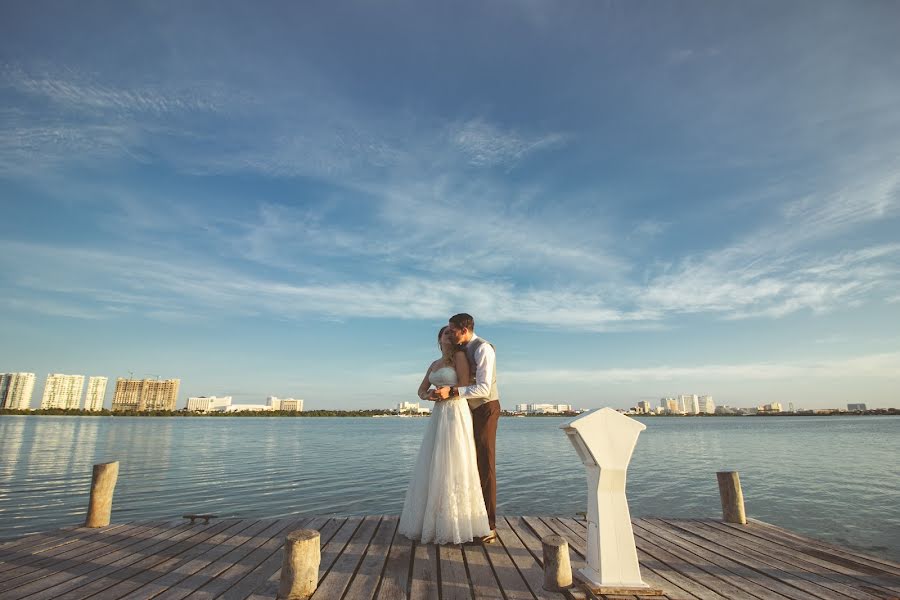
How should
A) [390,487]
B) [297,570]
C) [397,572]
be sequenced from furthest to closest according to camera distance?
[390,487] → [397,572] → [297,570]

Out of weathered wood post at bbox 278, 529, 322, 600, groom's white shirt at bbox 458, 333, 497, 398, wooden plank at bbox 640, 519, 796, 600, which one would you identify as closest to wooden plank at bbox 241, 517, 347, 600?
weathered wood post at bbox 278, 529, 322, 600

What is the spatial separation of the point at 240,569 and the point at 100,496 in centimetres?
355

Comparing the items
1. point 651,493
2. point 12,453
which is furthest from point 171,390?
point 651,493

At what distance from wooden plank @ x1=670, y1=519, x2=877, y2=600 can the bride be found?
3.00m

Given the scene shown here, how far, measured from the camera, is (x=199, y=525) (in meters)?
6.60

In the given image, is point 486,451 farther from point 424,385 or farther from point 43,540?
point 43,540

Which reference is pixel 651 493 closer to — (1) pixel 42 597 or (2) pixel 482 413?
(2) pixel 482 413

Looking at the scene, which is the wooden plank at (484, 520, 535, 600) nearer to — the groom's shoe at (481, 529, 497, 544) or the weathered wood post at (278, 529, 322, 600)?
the groom's shoe at (481, 529, 497, 544)

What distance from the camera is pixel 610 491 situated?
3703mm

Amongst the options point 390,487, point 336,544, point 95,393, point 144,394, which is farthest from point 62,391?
point 336,544

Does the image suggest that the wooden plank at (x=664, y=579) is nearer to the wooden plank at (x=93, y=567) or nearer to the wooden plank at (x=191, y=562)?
the wooden plank at (x=191, y=562)

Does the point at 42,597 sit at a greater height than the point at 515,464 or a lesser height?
greater

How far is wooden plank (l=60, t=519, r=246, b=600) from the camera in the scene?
159 inches

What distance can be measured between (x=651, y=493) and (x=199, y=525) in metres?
15.2
